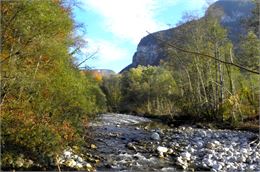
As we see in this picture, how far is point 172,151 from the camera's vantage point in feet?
58.7

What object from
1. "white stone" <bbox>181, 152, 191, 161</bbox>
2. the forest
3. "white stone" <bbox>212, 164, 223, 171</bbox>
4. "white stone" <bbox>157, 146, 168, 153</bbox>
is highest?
the forest

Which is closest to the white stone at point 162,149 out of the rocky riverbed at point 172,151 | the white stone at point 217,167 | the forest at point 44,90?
the rocky riverbed at point 172,151

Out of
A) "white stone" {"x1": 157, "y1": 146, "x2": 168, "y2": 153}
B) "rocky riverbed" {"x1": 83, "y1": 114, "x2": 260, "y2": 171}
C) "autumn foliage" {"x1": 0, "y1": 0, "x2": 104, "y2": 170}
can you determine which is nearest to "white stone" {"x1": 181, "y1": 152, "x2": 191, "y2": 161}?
"rocky riverbed" {"x1": 83, "y1": 114, "x2": 260, "y2": 171}

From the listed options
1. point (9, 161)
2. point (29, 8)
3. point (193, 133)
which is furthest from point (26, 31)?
point (193, 133)

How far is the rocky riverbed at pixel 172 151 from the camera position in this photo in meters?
15.0

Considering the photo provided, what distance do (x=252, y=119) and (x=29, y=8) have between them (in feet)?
60.5

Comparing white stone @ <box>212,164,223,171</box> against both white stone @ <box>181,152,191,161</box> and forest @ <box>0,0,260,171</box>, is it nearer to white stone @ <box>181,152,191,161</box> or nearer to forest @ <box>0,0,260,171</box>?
white stone @ <box>181,152,191,161</box>

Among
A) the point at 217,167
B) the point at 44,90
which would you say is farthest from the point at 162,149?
the point at 44,90

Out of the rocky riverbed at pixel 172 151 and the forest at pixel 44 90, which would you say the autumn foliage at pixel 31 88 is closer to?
the forest at pixel 44 90

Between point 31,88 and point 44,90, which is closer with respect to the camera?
point 31,88

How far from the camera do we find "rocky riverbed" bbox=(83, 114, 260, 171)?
592 inches

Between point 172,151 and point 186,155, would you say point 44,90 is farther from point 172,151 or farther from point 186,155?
point 186,155

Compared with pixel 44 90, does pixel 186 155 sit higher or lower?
lower

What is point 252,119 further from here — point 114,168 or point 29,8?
point 29,8
